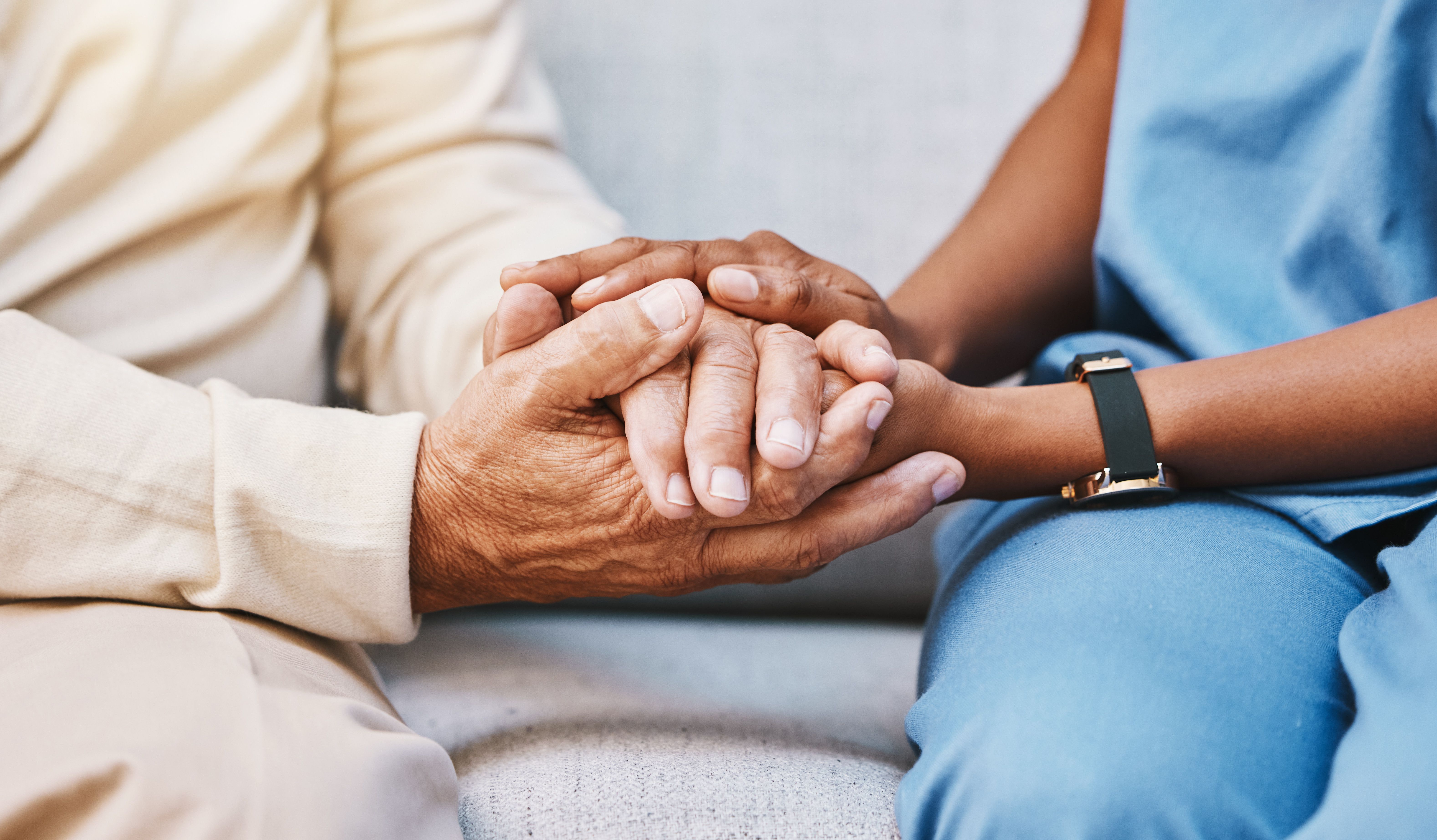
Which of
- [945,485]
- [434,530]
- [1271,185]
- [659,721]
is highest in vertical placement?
[1271,185]

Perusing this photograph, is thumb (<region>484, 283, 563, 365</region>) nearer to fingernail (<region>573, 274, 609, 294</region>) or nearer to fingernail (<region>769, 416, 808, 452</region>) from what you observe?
fingernail (<region>573, 274, 609, 294</region>)

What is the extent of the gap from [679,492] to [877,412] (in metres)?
0.14

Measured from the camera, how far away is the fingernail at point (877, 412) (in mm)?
599

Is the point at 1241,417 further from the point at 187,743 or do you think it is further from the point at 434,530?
the point at 187,743

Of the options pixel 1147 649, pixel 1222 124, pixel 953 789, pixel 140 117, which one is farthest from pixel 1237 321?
pixel 140 117

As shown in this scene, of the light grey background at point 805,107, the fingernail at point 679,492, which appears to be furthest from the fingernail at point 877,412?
the light grey background at point 805,107

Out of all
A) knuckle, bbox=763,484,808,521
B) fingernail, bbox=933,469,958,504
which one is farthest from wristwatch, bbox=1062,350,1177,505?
knuckle, bbox=763,484,808,521

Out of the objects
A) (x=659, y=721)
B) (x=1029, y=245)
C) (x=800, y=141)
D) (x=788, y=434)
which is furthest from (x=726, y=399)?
(x=800, y=141)

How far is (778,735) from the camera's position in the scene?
734mm

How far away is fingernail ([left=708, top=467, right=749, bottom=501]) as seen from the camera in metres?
0.59

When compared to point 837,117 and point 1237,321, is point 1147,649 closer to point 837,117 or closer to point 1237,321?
point 1237,321

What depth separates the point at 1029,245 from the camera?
872mm

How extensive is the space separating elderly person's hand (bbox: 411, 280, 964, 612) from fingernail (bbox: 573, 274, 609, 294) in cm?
2

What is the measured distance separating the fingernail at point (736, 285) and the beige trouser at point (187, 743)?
37cm
